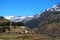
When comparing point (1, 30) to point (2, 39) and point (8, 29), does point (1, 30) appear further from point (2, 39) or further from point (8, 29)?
point (2, 39)

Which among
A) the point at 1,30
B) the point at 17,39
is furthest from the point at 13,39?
the point at 1,30

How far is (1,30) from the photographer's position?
79.0 m

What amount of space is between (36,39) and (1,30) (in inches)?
934

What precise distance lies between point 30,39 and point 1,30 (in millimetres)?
23682

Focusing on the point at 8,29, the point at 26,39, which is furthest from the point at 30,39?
the point at 8,29

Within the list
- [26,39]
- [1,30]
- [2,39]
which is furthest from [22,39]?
[1,30]

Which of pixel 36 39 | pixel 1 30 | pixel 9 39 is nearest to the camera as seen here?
pixel 9 39

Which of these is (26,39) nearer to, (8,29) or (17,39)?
(17,39)

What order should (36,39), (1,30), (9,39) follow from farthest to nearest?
(1,30)
(36,39)
(9,39)

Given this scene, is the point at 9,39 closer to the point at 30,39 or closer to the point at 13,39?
the point at 13,39

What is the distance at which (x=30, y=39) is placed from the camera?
57562mm

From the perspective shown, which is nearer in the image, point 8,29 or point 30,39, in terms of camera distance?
point 30,39

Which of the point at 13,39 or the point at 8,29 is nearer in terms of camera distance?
the point at 13,39

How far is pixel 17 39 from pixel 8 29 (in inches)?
965
